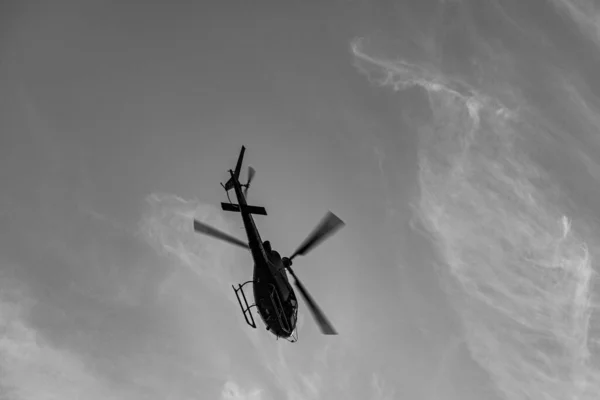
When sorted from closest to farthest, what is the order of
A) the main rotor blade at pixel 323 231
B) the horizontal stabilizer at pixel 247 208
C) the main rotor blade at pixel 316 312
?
1. the main rotor blade at pixel 323 231
2. the main rotor blade at pixel 316 312
3. the horizontal stabilizer at pixel 247 208

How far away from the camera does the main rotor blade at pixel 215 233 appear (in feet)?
101

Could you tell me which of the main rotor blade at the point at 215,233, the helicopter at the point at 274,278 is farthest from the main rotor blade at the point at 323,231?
the main rotor blade at the point at 215,233

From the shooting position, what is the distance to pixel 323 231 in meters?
29.0

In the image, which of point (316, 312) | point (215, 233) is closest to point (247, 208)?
point (215, 233)

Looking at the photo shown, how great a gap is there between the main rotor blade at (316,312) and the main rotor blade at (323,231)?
2580 mm

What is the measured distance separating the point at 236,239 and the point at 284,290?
16.3 ft

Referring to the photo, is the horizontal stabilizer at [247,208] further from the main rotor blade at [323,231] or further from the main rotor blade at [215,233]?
the main rotor blade at [323,231]

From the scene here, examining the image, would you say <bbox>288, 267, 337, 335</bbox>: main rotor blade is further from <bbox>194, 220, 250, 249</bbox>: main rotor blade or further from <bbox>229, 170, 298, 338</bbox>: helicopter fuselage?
<bbox>194, 220, 250, 249</bbox>: main rotor blade

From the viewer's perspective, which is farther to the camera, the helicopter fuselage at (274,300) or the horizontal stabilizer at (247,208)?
the horizontal stabilizer at (247,208)

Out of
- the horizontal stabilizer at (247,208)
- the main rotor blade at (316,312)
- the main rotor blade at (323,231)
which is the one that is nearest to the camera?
the main rotor blade at (323,231)

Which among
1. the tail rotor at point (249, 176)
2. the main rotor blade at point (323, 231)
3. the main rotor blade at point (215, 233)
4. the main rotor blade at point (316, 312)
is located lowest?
the main rotor blade at point (316, 312)

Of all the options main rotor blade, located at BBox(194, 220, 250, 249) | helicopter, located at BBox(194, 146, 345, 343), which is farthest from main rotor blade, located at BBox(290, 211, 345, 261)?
main rotor blade, located at BBox(194, 220, 250, 249)

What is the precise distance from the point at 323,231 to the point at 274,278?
183 inches

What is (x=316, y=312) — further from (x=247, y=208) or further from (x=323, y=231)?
(x=247, y=208)
